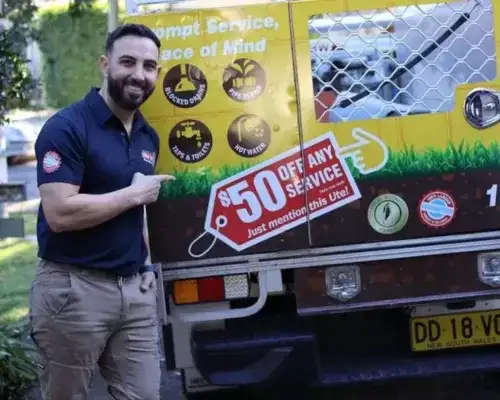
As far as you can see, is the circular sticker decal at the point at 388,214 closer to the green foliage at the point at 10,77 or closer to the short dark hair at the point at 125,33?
the short dark hair at the point at 125,33

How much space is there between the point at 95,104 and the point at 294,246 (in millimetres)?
1278

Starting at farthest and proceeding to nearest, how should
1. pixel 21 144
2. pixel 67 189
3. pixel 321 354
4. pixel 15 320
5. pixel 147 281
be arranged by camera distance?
pixel 21 144 → pixel 15 320 → pixel 321 354 → pixel 147 281 → pixel 67 189

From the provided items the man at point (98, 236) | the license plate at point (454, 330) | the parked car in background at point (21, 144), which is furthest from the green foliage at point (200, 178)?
the parked car in background at point (21, 144)

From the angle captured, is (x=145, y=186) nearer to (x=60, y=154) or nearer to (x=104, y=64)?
(x=60, y=154)

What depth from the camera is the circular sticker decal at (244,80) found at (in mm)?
4430

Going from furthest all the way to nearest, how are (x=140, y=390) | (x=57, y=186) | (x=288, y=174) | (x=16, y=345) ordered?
1. (x=16, y=345)
2. (x=288, y=174)
3. (x=140, y=390)
4. (x=57, y=186)

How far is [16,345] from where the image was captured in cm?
589

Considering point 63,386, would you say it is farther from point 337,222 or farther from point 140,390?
point 337,222

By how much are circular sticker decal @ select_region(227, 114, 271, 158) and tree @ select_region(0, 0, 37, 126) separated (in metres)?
2.56

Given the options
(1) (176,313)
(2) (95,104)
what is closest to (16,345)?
(1) (176,313)

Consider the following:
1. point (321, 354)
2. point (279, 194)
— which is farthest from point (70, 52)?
point (279, 194)

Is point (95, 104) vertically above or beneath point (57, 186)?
above

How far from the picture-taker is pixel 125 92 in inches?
148

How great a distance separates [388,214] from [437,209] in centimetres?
24
